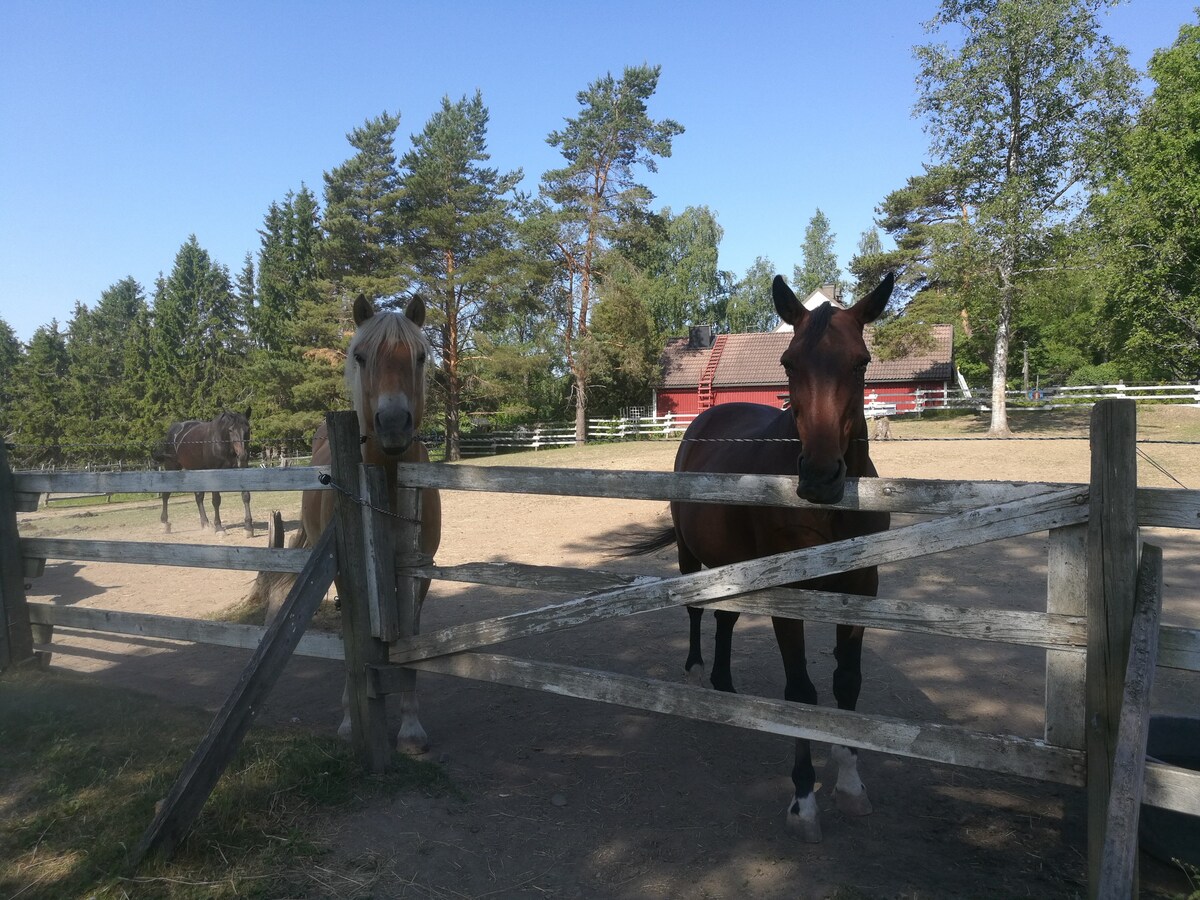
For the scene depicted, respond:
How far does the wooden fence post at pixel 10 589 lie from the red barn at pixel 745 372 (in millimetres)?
34995

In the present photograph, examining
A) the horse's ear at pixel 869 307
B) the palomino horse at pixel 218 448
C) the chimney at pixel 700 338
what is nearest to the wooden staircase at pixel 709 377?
the chimney at pixel 700 338

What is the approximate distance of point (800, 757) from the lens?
3.07m

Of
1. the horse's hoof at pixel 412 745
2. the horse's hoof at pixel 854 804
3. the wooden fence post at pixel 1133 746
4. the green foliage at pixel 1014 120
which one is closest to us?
the wooden fence post at pixel 1133 746

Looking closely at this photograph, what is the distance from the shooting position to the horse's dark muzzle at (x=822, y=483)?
2430mm

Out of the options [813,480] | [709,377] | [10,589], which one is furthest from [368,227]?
[813,480]

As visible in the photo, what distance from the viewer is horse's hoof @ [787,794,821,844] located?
2.99 metres

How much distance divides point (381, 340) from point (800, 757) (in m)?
2.83

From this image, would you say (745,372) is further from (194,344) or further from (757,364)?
(194,344)

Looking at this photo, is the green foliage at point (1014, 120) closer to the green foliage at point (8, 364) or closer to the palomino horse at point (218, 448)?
the palomino horse at point (218, 448)

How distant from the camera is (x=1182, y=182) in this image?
963 inches

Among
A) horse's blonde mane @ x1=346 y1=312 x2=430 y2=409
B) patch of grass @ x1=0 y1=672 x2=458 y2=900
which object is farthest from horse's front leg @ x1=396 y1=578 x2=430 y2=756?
horse's blonde mane @ x1=346 y1=312 x2=430 y2=409

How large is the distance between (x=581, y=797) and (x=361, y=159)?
37.0m

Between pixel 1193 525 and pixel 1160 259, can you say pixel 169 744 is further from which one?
pixel 1160 259

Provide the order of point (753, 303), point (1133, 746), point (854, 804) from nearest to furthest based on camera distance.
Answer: point (1133, 746) → point (854, 804) → point (753, 303)
